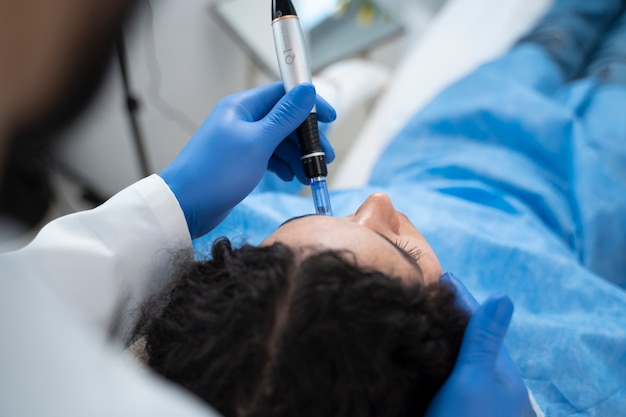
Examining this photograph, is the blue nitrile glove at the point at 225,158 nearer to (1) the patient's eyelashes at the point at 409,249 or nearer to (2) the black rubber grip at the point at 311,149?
(2) the black rubber grip at the point at 311,149

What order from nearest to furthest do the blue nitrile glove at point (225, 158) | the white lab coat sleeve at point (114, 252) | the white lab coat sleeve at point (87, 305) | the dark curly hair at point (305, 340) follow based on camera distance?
1. the white lab coat sleeve at point (87, 305)
2. the dark curly hair at point (305, 340)
3. the white lab coat sleeve at point (114, 252)
4. the blue nitrile glove at point (225, 158)

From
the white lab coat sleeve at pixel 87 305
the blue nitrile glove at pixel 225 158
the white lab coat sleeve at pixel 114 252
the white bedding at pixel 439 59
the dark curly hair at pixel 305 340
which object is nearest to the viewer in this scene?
the white lab coat sleeve at pixel 87 305

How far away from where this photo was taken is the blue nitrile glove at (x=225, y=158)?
2.34ft

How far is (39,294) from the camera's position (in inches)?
15.6

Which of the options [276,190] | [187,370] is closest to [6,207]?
[276,190]

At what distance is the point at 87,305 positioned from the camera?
1.97 ft

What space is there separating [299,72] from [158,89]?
1047 millimetres

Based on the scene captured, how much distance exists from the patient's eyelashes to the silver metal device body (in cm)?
27

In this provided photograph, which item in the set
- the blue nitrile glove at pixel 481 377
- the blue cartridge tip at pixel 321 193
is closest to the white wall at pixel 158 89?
the blue cartridge tip at pixel 321 193

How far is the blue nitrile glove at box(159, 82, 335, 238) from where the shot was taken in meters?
0.71

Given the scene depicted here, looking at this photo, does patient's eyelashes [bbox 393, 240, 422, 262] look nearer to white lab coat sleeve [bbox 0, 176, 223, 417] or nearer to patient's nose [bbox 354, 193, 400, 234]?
patient's nose [bbox 354, 193, 400, 234]

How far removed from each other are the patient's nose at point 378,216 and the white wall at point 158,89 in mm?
975

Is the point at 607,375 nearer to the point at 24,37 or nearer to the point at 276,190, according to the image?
the point at 276,190

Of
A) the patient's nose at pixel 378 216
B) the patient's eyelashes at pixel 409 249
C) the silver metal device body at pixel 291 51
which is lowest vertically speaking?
the patient's eyelashes at pixel 409 249
